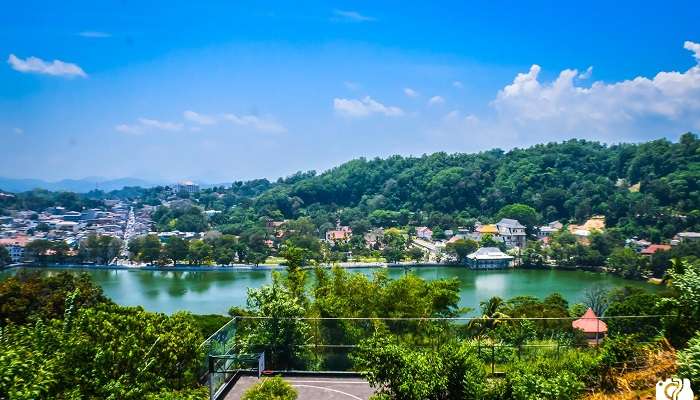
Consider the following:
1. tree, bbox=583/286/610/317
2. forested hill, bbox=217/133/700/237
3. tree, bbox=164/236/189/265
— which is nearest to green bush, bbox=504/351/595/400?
tree, bbox=583/286/610/317

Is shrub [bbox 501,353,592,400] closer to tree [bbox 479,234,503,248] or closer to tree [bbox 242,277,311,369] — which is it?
tree [bbox 242,277,311,369]

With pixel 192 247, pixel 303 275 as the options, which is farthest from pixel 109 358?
pixel 192 247

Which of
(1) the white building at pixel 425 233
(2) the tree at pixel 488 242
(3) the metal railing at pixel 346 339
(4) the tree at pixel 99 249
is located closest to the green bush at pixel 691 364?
(3) the metal railing at pixel 346 339

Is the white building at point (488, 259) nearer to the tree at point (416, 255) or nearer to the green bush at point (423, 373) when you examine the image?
the tree at point (416, 255)

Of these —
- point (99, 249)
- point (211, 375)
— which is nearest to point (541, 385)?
point (211, 375)

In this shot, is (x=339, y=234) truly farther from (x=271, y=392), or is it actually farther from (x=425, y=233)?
(x=271, y=392)

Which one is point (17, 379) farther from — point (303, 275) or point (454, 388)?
point (303, 275)
